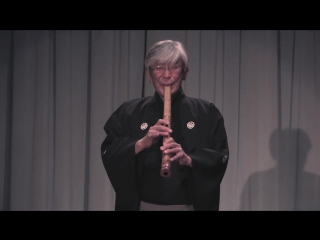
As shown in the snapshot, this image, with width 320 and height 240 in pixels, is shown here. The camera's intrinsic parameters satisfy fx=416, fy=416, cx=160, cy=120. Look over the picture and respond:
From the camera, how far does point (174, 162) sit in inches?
71.3

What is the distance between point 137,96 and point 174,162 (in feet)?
5.18

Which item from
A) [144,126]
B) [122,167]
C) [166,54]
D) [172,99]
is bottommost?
[122,167]

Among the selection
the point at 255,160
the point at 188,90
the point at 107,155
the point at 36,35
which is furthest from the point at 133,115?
the point at 36,35

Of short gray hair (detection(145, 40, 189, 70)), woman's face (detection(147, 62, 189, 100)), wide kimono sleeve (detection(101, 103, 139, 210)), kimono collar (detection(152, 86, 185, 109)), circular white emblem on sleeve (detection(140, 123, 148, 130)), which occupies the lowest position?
wide kimono sleeve (detection(101, 103, 139, 210))

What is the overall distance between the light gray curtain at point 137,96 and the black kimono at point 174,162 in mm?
1396

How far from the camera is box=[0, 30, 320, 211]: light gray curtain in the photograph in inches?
129

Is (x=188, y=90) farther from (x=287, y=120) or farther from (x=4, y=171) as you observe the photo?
(x=4, y=171)

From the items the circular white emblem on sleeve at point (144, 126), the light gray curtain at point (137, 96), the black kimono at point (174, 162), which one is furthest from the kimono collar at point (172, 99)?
the light gray curtain at point (137, 96)

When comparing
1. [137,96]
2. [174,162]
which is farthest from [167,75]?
[137,96]

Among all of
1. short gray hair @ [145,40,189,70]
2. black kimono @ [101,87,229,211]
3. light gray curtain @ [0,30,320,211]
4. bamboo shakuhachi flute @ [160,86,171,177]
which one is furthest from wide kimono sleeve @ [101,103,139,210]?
light gray curtain @ [0,30,320,211]

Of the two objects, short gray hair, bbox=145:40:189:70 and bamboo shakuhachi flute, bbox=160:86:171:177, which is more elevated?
short gray hair, bbox=145:40:189:70

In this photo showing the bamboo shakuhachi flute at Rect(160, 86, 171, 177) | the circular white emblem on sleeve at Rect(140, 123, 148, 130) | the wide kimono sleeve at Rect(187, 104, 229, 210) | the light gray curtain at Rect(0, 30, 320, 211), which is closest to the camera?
the bamboo shakuhachi flute at Rect(160, 86, 171, 177)

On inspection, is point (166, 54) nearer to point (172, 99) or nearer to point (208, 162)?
point (172, 99)

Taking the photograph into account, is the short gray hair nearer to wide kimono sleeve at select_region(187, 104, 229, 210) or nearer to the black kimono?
the black kimono
